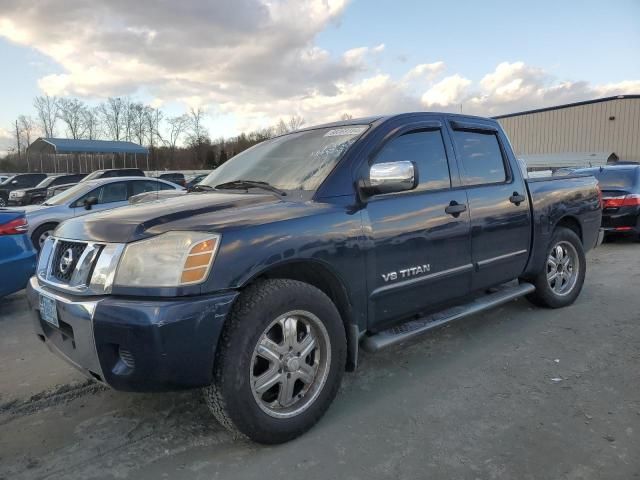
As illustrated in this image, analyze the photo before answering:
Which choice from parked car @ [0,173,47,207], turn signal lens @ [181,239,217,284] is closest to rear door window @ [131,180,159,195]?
turn signal lens @ [181,239,217,284]

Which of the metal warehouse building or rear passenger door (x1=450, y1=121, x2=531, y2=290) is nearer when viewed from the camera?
rear passenger door (x1=450, y1=121, x2=531, y2=290)

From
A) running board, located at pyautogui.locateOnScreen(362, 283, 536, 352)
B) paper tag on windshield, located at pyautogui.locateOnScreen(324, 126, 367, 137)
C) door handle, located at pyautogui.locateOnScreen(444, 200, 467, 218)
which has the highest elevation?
paper tag on windshield, located at pyautogui.locateOnScreen(324, 126, 367, 137)

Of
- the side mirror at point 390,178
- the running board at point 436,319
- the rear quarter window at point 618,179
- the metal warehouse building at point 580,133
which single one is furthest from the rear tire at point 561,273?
the metal warehouse building at point 580,133

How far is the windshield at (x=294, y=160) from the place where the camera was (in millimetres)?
3176

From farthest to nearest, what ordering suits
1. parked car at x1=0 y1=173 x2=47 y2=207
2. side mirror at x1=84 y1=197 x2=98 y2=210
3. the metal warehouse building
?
1. the metal warehouse building
2. parked car at x1=0 y1=173 x2=47 y2=207
3. side mirror at x1=84 y1=197 x2=98 y2=210

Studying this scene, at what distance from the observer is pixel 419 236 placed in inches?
131

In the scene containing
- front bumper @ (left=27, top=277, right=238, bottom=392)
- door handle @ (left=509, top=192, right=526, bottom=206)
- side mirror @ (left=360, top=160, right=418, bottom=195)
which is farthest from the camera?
door handle @ (left=509, top=192, right=526, bottom=206)

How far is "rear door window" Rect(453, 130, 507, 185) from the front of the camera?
393 cm

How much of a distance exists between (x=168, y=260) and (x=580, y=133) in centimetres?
3751

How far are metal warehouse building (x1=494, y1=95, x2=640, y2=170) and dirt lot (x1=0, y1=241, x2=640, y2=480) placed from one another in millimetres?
28898

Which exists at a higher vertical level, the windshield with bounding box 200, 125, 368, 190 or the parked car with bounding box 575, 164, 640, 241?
the windshield with bounding box 200, 125, 368, 190

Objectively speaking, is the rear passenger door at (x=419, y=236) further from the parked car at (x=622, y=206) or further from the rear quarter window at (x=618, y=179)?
the rear quarter window at (x=618, y=179)

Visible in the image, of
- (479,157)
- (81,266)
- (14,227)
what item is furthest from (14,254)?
Result: (479,157)

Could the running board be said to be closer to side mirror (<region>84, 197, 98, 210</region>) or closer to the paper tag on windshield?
the paper tag on windshield
